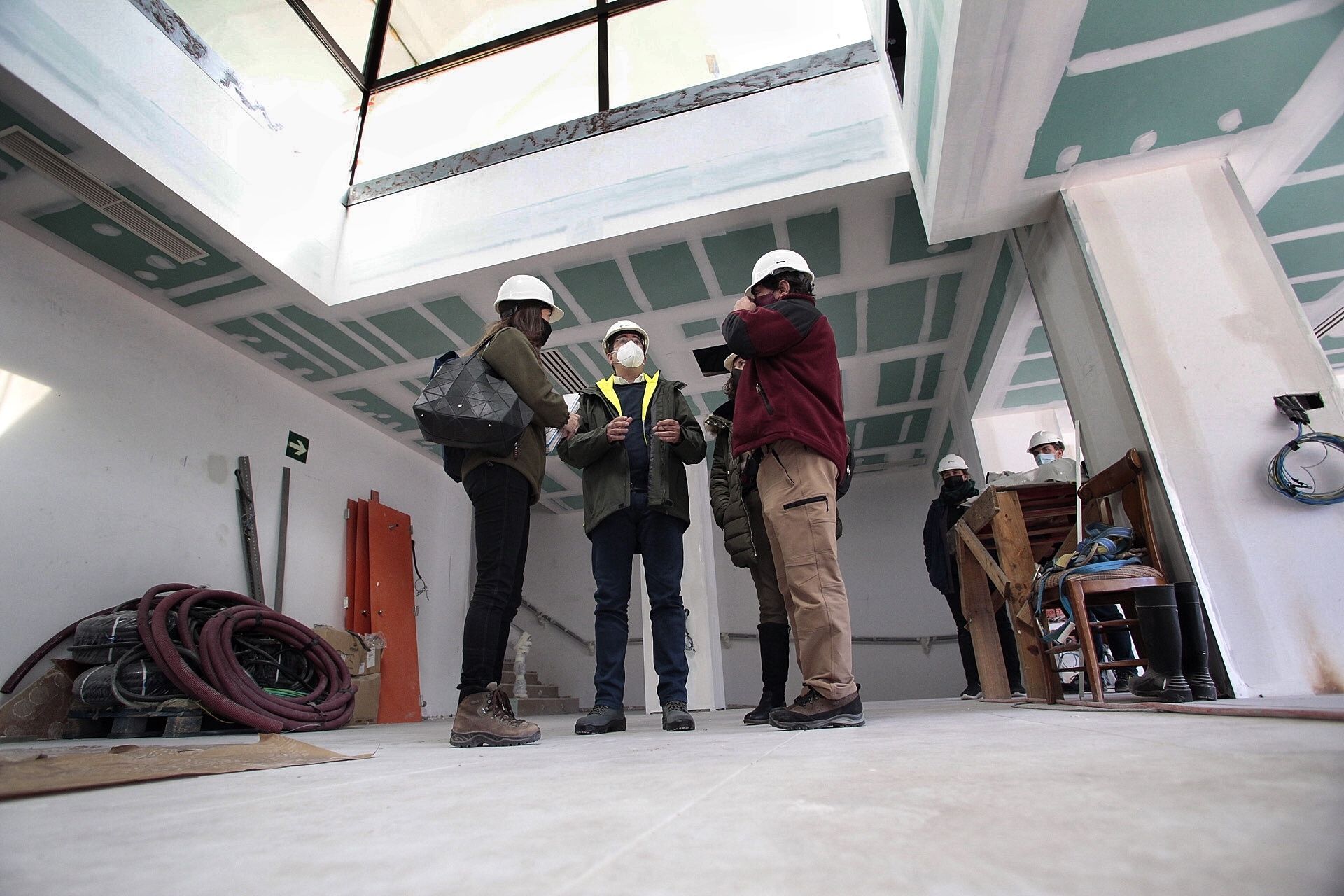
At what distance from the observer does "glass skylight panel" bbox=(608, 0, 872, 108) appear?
14.0ft

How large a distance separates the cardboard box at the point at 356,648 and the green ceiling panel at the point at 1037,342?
5348mm

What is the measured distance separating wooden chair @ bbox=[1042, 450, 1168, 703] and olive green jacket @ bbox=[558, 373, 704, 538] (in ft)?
4.46

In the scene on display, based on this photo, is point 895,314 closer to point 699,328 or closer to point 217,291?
point 699,328

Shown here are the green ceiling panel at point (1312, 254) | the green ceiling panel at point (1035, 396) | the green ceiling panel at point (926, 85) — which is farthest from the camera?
the green ceiling panel at point (1035, 396)

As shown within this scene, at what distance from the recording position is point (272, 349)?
5.14m

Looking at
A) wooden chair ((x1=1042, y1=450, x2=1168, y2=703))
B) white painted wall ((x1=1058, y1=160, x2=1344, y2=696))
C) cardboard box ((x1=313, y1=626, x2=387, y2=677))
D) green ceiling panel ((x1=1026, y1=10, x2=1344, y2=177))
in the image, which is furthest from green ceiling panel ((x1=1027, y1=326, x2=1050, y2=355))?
cardboard box ((x1=313, y1=626, x2=387, y2=677))

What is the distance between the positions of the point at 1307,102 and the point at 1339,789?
3.74 metres

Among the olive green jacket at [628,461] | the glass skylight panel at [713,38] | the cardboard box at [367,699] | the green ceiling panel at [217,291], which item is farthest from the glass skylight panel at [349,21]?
the cardboard box at [367,699]

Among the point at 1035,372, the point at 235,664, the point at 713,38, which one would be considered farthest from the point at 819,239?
the point at 235,664

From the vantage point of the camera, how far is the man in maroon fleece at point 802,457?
6.00ft

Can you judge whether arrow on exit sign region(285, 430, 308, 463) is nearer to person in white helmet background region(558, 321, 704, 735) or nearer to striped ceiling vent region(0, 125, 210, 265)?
striped ceiling vent region(0, 125, 210, 265)

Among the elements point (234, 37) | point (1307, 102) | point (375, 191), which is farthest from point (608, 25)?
point (1307, 102)

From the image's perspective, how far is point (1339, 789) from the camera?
463 millimetres

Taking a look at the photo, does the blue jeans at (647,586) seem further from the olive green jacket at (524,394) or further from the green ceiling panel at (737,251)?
the green ceiling panel at (737,251)
